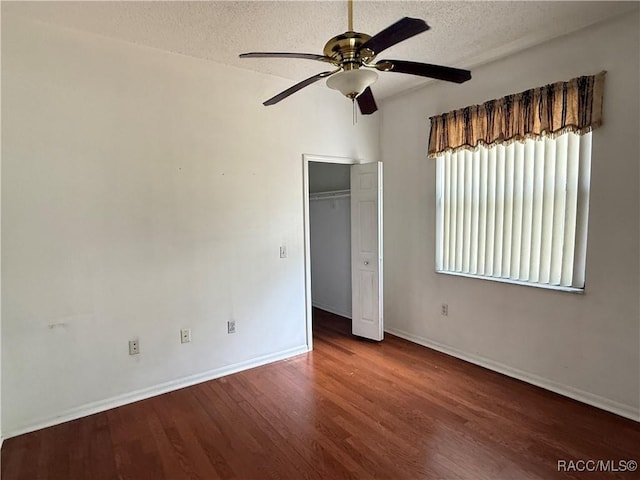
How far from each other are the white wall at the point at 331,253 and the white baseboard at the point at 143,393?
1.45 meters

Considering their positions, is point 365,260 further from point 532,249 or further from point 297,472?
point 297,472

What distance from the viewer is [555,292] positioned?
8.93 feet

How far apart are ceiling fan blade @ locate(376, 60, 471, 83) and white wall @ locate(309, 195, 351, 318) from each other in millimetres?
2746

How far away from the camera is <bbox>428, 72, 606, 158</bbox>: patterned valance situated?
2.45 m

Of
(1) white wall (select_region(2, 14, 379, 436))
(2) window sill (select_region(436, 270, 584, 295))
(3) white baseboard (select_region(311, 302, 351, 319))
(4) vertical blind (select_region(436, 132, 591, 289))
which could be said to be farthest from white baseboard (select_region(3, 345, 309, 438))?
(4) vertical blind (select_region(436, 132, 591, 289))

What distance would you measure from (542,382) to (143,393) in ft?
10.3

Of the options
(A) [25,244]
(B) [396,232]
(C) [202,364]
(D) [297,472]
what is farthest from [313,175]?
(D) [297,472]

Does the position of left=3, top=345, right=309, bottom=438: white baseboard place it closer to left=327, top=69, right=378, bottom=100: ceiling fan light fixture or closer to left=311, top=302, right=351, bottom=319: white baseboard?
left=311, top=302, right=351, bottom=319: white baseboard

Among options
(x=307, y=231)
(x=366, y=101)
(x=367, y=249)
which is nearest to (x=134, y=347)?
→ (x=307, y=231)

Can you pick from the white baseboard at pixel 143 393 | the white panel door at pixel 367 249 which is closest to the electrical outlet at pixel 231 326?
the white baseboard at pixel 143 393

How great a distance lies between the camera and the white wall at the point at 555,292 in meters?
2.36

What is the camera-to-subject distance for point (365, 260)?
12.8 feet

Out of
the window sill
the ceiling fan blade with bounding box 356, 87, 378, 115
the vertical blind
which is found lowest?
the window sill

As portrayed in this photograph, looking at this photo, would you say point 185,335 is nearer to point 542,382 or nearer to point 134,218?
point 134,218
